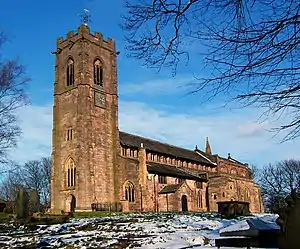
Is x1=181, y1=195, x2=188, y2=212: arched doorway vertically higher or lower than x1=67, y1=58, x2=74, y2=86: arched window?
lower

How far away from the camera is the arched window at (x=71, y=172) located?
4294cm

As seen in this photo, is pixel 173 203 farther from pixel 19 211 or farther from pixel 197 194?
pixel 19 211

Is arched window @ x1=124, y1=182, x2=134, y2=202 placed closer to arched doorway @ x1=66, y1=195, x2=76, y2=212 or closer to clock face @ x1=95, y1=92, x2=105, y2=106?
arched doorway @ x1=66, y1=195, x2=76, y2=212

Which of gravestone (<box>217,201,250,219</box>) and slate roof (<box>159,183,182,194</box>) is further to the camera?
slate roof (<box>159,183,182,194</box>)

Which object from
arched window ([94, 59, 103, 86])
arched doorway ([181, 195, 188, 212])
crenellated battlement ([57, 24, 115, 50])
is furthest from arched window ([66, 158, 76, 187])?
crenellated battlement ([57, 24, 115, 50])

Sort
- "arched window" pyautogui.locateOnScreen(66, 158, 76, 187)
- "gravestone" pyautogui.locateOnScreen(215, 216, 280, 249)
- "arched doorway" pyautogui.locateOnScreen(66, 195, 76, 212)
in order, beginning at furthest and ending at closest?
1. "arched window" pyautogui.locateOnScreen(66, 158, 76, 187)
2. "arched doorway" pyautogui.locateOnScreen(66, 195, 76, 212)
3. "gravestone" pyautogui.locateOnScreen(215, 216, 280, 249)

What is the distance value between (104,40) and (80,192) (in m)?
20.8

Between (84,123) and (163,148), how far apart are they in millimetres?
16235

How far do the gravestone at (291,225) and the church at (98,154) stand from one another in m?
35.8

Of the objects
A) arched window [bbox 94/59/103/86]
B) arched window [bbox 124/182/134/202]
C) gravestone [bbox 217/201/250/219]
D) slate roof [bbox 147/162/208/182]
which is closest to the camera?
gravestone [bbox 217/201/250/219]

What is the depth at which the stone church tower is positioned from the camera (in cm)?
4234

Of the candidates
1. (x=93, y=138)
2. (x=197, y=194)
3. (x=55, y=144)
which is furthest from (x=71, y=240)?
(x=197, y=194)

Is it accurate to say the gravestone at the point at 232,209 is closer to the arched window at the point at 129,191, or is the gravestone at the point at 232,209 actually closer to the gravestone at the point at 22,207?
the gravestone at the point at 22,207

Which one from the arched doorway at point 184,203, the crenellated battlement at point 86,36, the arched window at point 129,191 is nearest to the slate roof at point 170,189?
the arched doorway at point 184,203
